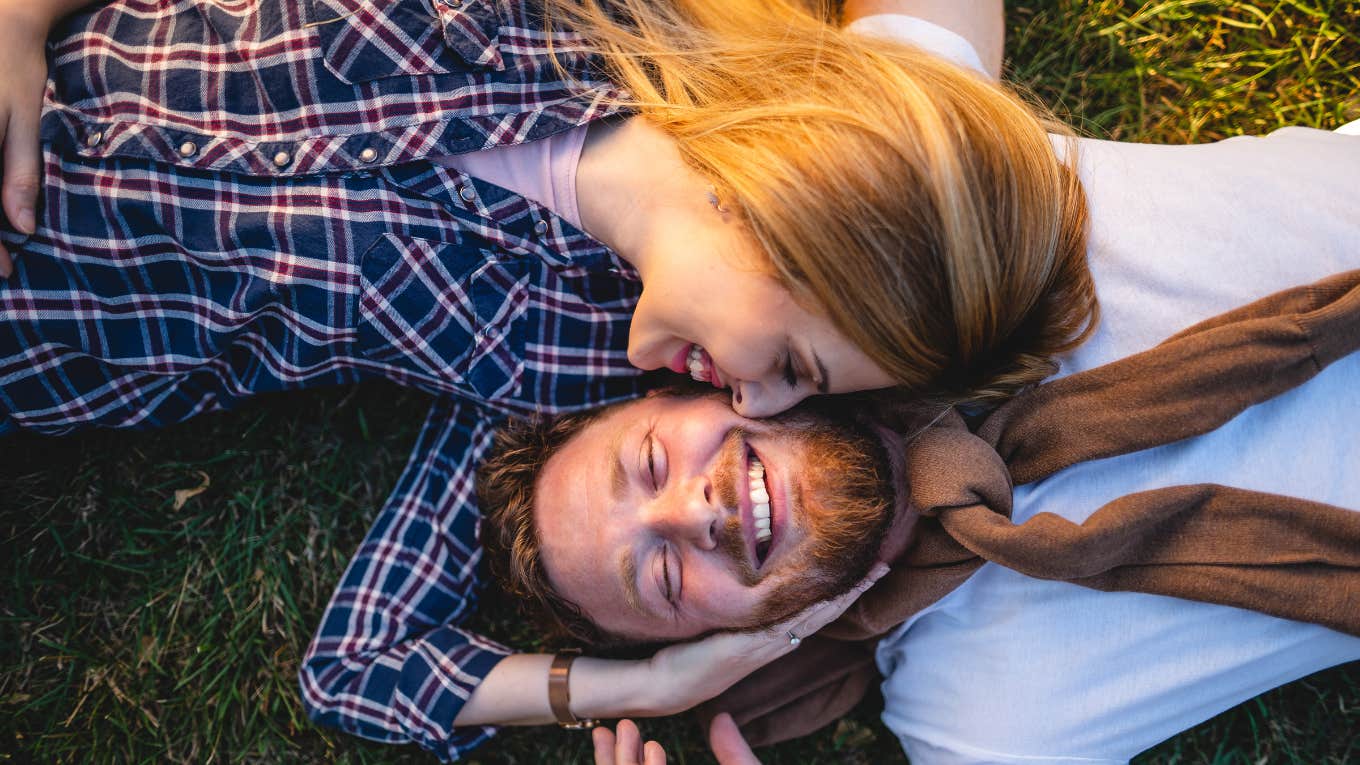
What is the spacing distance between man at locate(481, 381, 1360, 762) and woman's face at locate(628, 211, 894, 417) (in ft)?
0.64

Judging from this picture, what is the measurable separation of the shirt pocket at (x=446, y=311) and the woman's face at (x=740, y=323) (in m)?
0.55

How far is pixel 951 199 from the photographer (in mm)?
2084

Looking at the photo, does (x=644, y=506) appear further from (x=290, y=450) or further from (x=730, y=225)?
(x=290, y=450)

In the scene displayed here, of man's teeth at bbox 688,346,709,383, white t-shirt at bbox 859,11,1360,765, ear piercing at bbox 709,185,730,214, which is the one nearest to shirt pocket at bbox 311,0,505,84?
ear piercing at bbox 709,185,730,214

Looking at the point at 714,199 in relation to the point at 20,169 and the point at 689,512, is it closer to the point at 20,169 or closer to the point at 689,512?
the point at 689,512

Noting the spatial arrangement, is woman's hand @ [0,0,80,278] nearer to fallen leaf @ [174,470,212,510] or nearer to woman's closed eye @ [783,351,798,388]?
fallen leaf @ [174,470,212,510]

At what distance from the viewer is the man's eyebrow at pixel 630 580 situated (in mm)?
2398

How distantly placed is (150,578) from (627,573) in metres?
1.78

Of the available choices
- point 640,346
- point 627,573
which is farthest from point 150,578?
point 640,346

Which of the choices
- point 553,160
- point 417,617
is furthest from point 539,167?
point 417,617

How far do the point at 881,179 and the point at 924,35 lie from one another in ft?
2.49

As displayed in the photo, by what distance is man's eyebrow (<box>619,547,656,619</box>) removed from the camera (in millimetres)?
2398

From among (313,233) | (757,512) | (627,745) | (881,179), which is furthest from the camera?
(627,745)

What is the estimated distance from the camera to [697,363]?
7.98 ft
